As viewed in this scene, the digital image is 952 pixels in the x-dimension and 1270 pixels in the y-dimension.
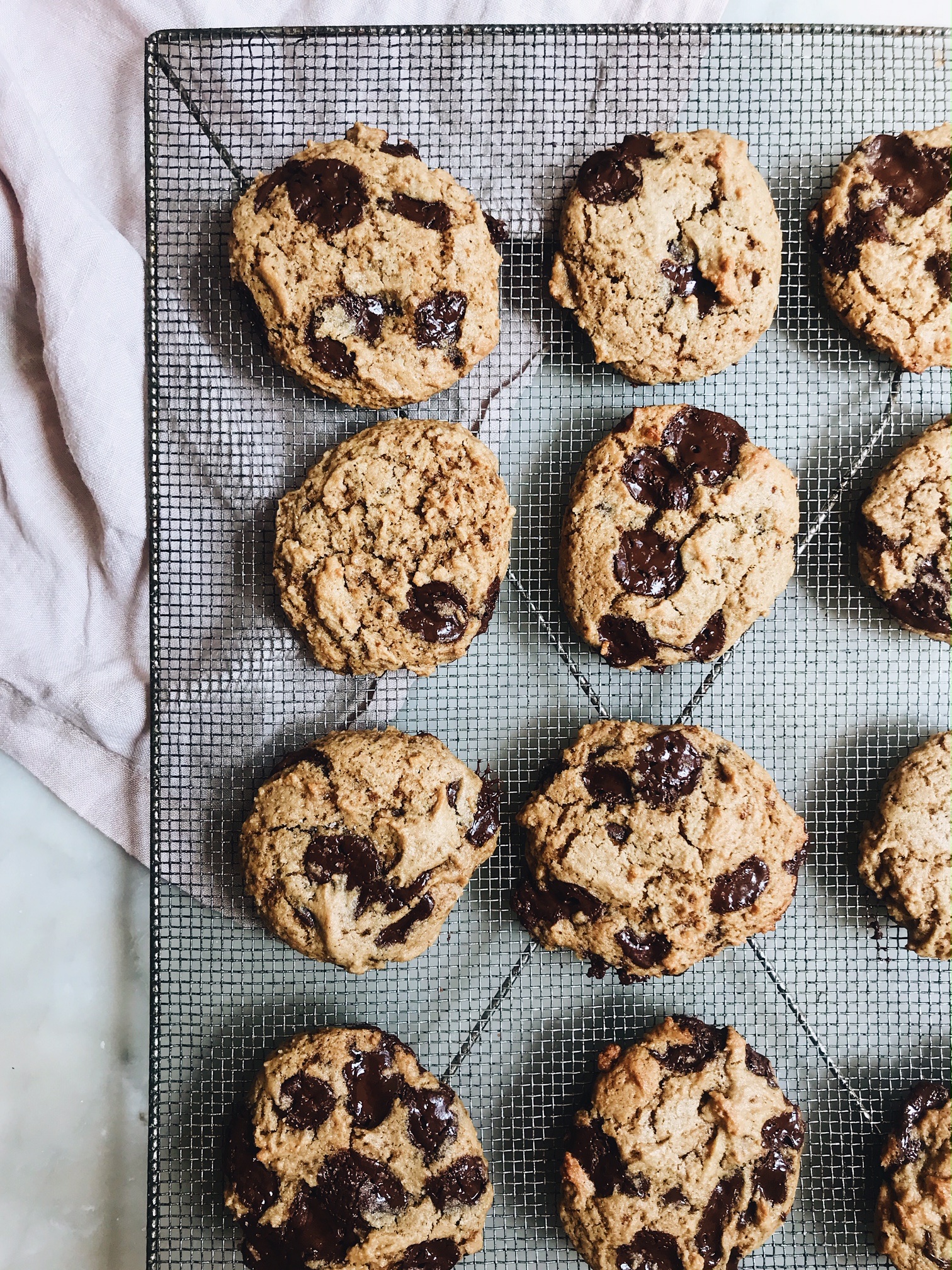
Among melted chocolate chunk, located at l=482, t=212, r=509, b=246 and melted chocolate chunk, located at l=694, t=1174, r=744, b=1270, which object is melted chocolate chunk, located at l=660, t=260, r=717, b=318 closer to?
melted chocolate chunk, located at l=482, t=212, r=509, b=246

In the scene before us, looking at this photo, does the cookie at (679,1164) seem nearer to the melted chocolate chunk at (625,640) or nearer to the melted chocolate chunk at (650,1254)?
the melted chocolate chunk at (650,1254)

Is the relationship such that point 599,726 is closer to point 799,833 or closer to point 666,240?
point 799,833

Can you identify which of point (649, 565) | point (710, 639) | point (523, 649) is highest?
point (649, 565)

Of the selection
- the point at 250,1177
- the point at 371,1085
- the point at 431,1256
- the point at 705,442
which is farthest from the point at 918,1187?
the point at 705,442

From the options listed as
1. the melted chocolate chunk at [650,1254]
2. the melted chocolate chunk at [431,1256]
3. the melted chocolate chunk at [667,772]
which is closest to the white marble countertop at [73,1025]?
the melted chocolate chunk at [431,1256]

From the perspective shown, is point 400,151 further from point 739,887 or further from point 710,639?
point 739,887

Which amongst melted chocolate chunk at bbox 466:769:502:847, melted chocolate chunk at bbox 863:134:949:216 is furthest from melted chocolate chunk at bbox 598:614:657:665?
melted chocolate chunk at bbox 863:134:949:216
